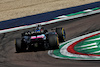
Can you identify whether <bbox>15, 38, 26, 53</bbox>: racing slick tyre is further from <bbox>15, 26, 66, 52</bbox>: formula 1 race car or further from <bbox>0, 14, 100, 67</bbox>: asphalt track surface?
<bbox>0, 14, 100, 67</bbox>: asphalt track surface

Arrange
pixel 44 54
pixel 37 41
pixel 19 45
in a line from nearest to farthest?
1. pixel 44 54
2. pixel 37 41
3. pixel 19 45

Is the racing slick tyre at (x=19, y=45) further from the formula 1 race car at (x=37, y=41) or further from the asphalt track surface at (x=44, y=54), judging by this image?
the asphalt track surface at (x=44, y=54)

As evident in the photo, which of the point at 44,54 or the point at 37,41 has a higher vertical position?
the point at 37,41

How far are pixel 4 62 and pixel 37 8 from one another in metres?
14.5

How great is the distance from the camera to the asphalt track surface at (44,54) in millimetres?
10456

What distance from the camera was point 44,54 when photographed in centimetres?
1234

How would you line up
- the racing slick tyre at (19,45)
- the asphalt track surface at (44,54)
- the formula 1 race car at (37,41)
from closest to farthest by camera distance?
the asphalt track surface at (44,54), the formula 1 race car at (37,41), the racing slick tyre at (19,45)

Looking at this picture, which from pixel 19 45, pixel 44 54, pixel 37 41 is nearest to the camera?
pixel 44 54

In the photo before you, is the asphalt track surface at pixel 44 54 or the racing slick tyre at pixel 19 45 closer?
the asphalt track surface at pixel 44 54

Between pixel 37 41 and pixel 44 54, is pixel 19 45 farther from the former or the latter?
pixel 44 54

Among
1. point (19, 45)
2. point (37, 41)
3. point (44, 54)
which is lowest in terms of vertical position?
point (44, 54)

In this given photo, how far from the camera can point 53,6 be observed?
25.6 metres

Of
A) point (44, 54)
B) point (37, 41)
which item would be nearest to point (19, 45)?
point (37, 41)

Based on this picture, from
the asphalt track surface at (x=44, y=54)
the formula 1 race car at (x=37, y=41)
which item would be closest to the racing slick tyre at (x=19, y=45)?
the formula 1 race car at (x=37, y=41)
